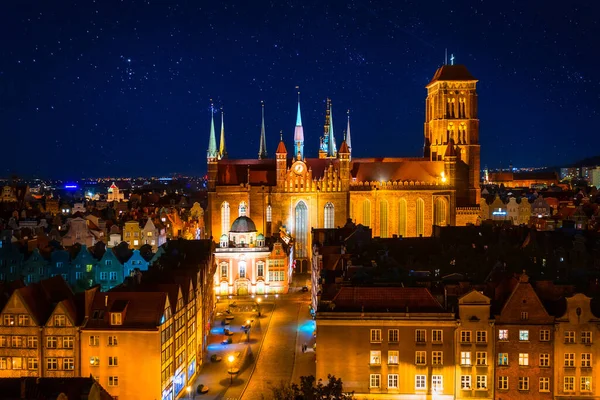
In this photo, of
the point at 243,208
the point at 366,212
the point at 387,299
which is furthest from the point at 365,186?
the point at 387,299

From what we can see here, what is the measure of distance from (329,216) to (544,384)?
238ft

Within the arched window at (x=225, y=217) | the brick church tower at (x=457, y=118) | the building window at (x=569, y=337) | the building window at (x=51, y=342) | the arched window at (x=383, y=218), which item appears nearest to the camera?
the building window at (x=569, y=337)

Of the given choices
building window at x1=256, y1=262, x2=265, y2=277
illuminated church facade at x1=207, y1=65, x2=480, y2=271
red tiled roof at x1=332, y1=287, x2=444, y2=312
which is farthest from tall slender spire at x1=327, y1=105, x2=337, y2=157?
red tiled roof at x1=332, y1=287, x2=444, y2=312

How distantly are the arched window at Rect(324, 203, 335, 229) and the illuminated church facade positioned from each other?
0.58 ft

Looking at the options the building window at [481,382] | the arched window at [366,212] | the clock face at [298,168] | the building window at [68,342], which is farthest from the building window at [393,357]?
the arched window at [366,212]

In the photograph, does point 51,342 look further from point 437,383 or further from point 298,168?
point 298,168

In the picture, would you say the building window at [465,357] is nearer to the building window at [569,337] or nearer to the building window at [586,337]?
the building window at [569,337]

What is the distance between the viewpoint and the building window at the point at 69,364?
5112 centimetres

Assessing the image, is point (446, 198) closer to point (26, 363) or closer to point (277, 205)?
point (277, 205)

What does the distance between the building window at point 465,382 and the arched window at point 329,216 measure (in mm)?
71047

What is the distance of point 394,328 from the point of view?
5072cm

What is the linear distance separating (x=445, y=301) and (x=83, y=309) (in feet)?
91.2

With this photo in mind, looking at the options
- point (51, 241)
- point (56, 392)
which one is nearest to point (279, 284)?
point (51, 241)

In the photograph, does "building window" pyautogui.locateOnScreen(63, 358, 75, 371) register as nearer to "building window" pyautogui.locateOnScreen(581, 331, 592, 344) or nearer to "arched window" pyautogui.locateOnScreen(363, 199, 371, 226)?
"building window" pyautogui.locateOnScreen(581, 331, 592, 344)
